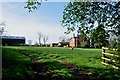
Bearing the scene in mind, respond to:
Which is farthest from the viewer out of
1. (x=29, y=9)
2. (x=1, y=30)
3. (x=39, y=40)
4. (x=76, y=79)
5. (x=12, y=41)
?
(x=39, y=40)

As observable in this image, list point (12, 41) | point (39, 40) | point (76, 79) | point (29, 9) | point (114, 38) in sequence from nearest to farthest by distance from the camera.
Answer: point (76, 79)
point (114, 38)
point (29, 9)
point (12, 41)
point (39, 40)

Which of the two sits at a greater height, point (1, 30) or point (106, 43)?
point (1, 30)

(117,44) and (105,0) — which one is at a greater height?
(105,0)

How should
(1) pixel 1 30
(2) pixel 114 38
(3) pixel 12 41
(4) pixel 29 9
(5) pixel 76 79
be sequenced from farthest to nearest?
(3) pixel 12 41 < (1) pixel 1 30 < (4) pixel 29 9 < (2) pixel 114 38 < (5) pixel 76 79

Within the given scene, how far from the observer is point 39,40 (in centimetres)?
18562

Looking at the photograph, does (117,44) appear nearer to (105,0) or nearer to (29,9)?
(105,0)

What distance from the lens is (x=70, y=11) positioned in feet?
64.9

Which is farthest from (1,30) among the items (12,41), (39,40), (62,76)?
(39,40)

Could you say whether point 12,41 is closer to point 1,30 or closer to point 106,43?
point 1,30

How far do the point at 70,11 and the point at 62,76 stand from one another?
246 inches

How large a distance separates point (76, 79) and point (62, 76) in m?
0.96

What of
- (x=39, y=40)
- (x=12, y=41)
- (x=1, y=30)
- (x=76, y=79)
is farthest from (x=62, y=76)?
(x=39, y=40)

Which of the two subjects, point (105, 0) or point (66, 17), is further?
point (66, 17)

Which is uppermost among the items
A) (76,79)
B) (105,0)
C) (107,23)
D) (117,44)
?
(105,0)
